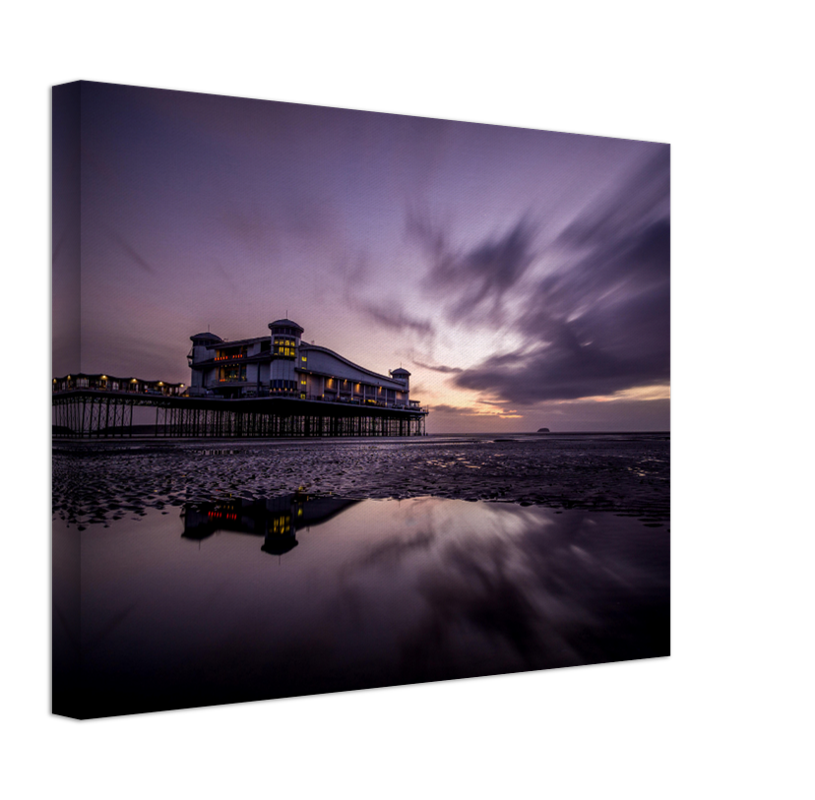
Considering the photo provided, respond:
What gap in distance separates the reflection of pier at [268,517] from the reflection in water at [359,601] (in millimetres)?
40

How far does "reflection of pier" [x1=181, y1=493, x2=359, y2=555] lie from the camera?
396cm

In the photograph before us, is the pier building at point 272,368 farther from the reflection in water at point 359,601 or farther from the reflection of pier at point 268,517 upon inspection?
the reflection in water at point 359,601

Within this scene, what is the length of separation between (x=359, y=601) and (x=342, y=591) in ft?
0.71

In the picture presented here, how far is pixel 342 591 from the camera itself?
279 centimetres

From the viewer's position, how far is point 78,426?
109 feet

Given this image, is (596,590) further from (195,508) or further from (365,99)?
(195,508)

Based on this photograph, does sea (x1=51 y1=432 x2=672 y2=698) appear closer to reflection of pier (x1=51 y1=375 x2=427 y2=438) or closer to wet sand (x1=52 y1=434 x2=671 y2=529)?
wet sand (x1=52 y1=434 x2=671 y2=529)

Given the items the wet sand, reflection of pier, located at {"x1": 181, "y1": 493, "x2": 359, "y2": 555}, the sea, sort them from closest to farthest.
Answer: the sea → reflection of pier, located at {"x1": 181, "y1": 493, "x2": 359, "y2": 555} → the wet sand

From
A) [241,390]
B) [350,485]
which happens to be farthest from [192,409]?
[350,485]

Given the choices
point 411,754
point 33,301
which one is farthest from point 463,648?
point 33,301

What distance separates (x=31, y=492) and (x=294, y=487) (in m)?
5.80

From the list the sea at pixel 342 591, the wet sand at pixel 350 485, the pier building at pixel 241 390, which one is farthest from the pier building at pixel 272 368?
the sea at pixel 342 591

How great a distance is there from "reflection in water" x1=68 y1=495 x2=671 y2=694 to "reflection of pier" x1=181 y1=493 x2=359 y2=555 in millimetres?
40

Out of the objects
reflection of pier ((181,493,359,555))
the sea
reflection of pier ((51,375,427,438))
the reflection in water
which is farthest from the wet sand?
reflection of pier ((51,375,427,438))
